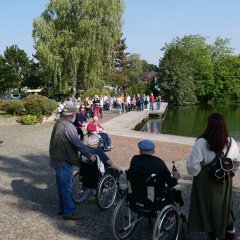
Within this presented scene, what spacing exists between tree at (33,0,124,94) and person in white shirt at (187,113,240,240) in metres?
29.6

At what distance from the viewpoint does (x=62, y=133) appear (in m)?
5.56

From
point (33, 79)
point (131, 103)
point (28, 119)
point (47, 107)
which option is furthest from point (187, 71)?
point (28, 119)

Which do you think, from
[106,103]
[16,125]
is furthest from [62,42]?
[16,125]

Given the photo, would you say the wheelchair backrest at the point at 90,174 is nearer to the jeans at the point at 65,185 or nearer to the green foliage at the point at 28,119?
the jeans at the point at 65,185

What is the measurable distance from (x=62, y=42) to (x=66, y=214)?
29.5m

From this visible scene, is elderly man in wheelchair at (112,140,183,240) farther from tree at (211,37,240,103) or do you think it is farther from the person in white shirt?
tree at (211,37,240,103)

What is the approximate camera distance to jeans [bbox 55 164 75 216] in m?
5.59

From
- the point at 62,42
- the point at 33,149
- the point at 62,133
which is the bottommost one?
the point at 33,149

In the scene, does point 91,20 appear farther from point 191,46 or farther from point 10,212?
point 191,46

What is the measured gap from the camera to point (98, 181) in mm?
6199

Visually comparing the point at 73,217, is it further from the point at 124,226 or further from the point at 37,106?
the point at 37,106

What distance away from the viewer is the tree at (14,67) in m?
67.1

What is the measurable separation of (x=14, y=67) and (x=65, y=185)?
66.4 m

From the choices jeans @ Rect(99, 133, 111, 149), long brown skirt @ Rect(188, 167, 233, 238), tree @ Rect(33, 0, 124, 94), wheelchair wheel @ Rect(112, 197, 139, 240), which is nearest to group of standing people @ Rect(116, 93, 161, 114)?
tree @ Rect(33, 0, 124, 94)
